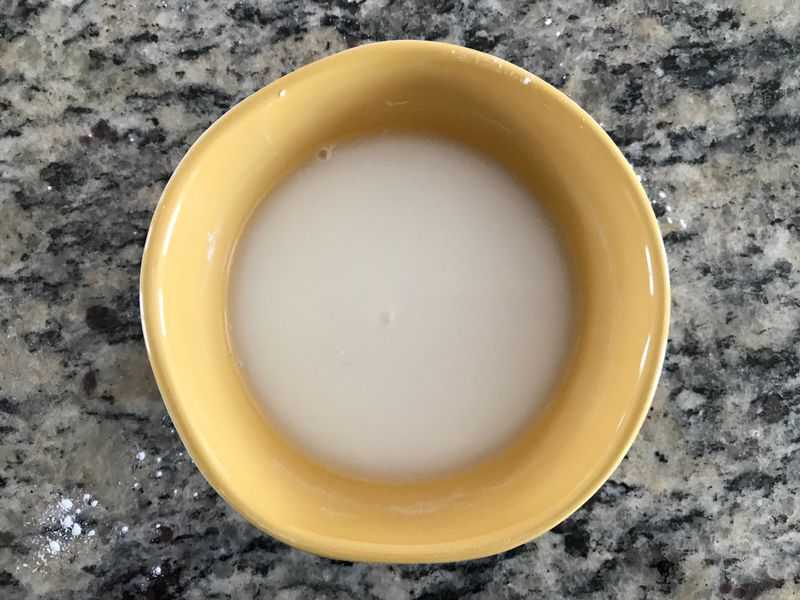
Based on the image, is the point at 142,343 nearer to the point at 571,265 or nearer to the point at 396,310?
the point at 396,310

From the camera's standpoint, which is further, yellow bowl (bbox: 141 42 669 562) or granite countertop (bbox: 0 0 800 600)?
granite countertop (bbox: 0 0 800 600)

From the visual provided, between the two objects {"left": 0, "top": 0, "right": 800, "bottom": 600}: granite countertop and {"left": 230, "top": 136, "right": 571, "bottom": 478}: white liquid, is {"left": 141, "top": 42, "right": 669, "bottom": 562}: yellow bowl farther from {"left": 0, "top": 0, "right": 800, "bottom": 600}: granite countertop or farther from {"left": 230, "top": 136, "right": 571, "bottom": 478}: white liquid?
{"left": 0, "top": 0, "right": 800, "bottom": 600}: granite countertop

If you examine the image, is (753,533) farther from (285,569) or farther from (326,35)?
(326,35)

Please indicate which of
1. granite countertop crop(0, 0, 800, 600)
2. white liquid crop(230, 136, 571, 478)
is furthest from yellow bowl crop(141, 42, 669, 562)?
granite countertop crop(0, 0, 800, 600)

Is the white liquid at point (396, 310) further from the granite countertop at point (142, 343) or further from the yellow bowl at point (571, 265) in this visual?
the granite countertop at point (142, 343)

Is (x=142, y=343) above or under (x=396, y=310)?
under

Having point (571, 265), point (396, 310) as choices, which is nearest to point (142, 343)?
point (396, 310)
